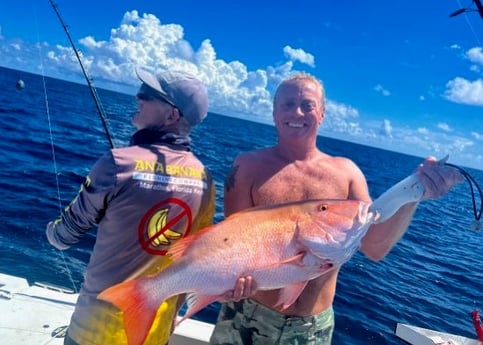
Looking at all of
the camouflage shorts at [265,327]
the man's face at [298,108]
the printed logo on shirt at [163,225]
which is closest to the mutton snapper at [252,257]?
the printed logo on shirt at [163,225]

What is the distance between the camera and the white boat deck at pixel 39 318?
12.4 ft

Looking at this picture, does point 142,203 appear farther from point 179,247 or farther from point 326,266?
point 326,266

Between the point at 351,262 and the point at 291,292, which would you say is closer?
the point at 291,292

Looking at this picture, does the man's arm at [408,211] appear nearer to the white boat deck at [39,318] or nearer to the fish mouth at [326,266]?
the fish mouth at [326,266]

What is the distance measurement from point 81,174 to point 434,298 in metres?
11.9

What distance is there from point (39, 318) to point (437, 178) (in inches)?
147

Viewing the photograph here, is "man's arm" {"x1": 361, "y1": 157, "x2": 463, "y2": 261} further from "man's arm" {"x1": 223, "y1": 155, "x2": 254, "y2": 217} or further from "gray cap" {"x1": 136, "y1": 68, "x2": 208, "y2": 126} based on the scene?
"gray cap" {"x1": 136, "y1": 68, "x2": 208, "y2": 126}

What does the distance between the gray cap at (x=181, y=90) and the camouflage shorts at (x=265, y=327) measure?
52.4 inches

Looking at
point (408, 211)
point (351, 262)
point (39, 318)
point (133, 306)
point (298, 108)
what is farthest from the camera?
point (351, 262)

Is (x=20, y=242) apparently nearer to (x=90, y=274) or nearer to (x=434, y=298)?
(x=90, y=274)

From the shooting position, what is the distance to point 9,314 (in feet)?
13.2

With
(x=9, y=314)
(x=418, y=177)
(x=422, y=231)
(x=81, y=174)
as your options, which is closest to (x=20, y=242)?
(x=9, y=314)

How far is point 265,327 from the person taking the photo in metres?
2.84

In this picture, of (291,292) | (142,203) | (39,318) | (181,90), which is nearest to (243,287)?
(291,292)
